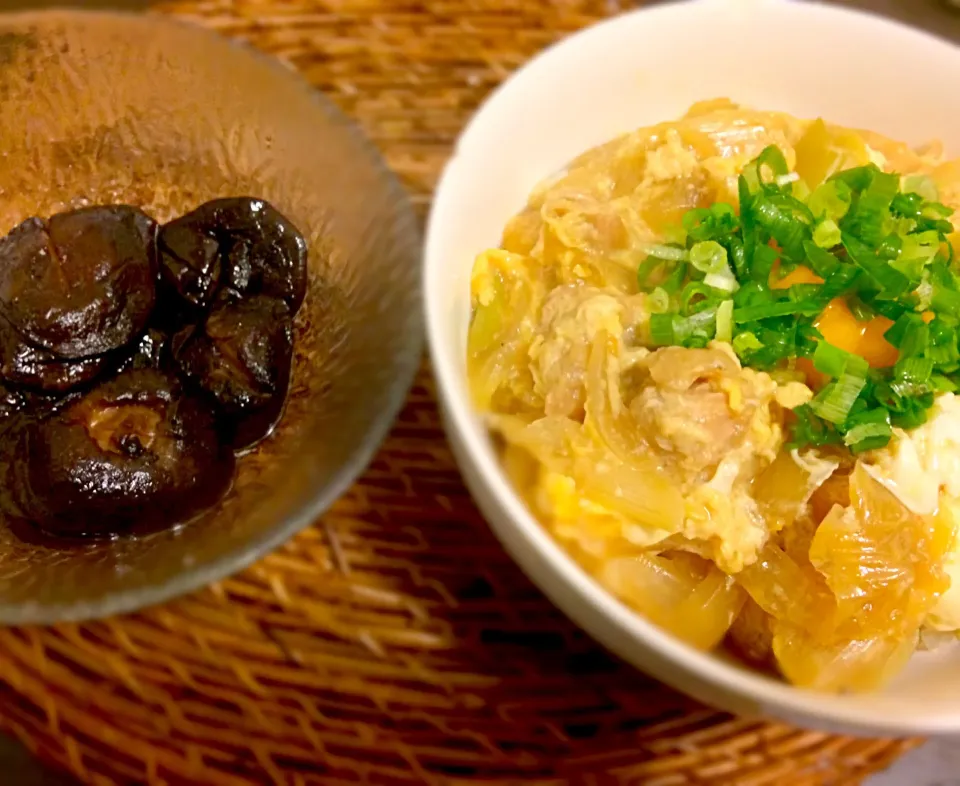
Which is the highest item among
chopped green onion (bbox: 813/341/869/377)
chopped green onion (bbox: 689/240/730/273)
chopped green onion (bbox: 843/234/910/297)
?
chopped green onion (bbox: 689/240/730/273)

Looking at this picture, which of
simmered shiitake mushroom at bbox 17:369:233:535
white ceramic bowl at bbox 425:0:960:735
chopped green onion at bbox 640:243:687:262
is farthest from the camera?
chopped green onion at bbox 640:243:687:262

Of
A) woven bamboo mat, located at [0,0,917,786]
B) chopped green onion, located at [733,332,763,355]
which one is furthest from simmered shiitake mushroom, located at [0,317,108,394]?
chopped green onion, located at [733,332,763,355]

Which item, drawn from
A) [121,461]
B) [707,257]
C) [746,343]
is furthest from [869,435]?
[121,461]

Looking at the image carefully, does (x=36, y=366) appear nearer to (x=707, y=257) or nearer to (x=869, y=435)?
(x=707, y=257)

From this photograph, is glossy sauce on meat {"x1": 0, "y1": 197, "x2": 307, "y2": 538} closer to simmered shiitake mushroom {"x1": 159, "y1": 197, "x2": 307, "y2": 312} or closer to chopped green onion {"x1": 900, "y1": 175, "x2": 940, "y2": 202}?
simmered shiitake mushroom {"x1": 159, "y1": 197, "x2": 307, "y2": 312}

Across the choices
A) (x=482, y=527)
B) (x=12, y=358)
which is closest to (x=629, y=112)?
(x=482, y=527)

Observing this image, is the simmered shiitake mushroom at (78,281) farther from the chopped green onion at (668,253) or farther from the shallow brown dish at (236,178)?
the chopped green onion at (668,253)

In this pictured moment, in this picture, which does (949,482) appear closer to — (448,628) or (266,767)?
(448,628)
